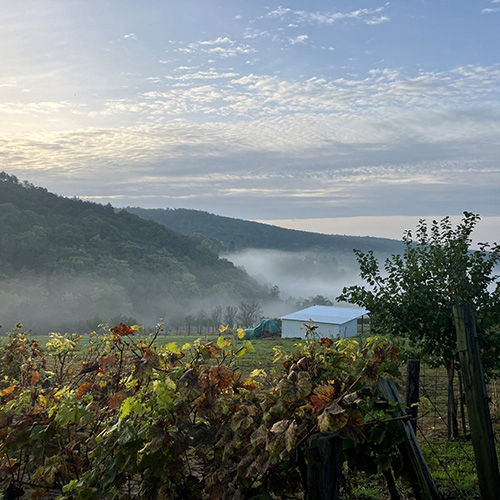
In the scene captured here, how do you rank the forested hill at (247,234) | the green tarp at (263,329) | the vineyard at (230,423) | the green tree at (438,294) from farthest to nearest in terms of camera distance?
1. the forested hill at (247,234)
2. the green tarp at (263,329)
3. the green tree at (438,294)
4. the vineyard at (230,423)

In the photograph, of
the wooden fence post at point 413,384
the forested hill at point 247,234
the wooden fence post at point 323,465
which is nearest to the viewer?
the wooden fence post at point 323,465

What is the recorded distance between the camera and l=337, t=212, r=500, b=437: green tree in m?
8.62

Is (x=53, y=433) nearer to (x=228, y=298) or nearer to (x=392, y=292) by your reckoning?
(x=392, y=292)

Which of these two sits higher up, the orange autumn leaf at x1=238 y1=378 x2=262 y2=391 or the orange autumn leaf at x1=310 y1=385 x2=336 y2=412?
the orange autumn leaf at x1=310 y1=385 x2=336 y2=412

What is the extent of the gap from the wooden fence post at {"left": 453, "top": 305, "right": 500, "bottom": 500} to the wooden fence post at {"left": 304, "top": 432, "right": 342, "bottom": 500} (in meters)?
1.43

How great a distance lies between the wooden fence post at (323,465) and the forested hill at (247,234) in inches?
5601

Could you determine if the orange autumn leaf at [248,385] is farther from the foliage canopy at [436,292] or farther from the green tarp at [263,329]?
the green tarp at [263,329]

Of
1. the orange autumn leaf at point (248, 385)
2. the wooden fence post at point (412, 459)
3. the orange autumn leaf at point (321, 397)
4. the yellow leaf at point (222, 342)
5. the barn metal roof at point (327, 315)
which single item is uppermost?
the yellow leaf at point (222, 342)

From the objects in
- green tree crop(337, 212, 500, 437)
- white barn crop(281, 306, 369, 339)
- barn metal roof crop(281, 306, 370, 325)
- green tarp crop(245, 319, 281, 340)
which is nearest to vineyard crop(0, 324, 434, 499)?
green tree crop(337, 212, 500, 437)

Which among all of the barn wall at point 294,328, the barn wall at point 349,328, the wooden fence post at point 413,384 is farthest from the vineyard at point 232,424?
the barn wall at point 294,328

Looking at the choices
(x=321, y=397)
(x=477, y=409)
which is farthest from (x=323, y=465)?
(x=477, y=409)

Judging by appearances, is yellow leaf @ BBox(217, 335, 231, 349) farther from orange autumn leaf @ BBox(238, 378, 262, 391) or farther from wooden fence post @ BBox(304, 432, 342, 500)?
wooden fence post @ BBox(304, 432, 342, 500)

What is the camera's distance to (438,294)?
8836 millimetres

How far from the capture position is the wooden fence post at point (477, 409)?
11.9 ft
